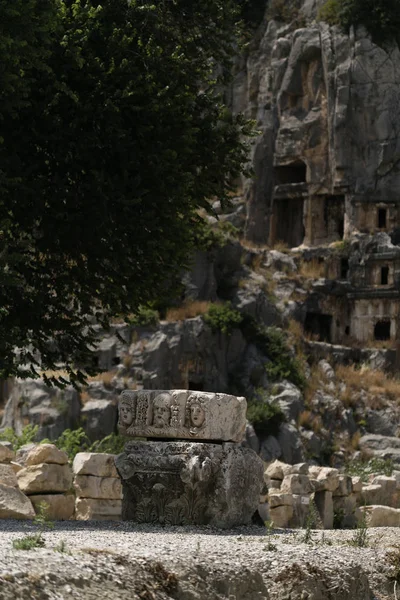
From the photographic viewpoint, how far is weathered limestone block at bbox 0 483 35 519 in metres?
16.0

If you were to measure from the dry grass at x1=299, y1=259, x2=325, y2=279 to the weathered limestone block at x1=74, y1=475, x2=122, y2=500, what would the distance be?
29.2 m

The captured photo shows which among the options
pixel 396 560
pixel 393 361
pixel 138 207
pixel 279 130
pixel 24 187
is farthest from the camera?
pixel 279 130

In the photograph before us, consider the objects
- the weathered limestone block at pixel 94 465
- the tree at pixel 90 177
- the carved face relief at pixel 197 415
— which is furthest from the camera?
the tree at pixel 90 177

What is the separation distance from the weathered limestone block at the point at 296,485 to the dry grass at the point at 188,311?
54.4 feet

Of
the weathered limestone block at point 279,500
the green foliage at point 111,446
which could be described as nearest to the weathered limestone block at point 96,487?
the weathered limestone block at point 279,500

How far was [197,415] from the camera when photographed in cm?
1596

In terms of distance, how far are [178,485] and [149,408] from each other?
4.04 ft

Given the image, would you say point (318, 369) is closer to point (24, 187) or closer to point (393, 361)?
point (393, 361)

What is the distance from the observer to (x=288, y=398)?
3797 cm

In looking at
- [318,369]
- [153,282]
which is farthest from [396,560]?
[318,369]

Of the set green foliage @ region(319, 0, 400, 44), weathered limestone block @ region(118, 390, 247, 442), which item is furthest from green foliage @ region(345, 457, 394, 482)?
green foliage @ region(319, 0, 400, 44)

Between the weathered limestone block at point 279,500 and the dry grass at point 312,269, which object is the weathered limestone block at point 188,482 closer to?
the weathered limestone block at point 279,500

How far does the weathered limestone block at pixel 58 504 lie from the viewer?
57.7 ft

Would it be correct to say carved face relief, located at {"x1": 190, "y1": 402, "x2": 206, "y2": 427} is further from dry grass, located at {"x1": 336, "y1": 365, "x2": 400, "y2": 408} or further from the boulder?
A: dry grass, located at {"x1": 336, "y1": 365, "x2": 400, "y2": 408}
